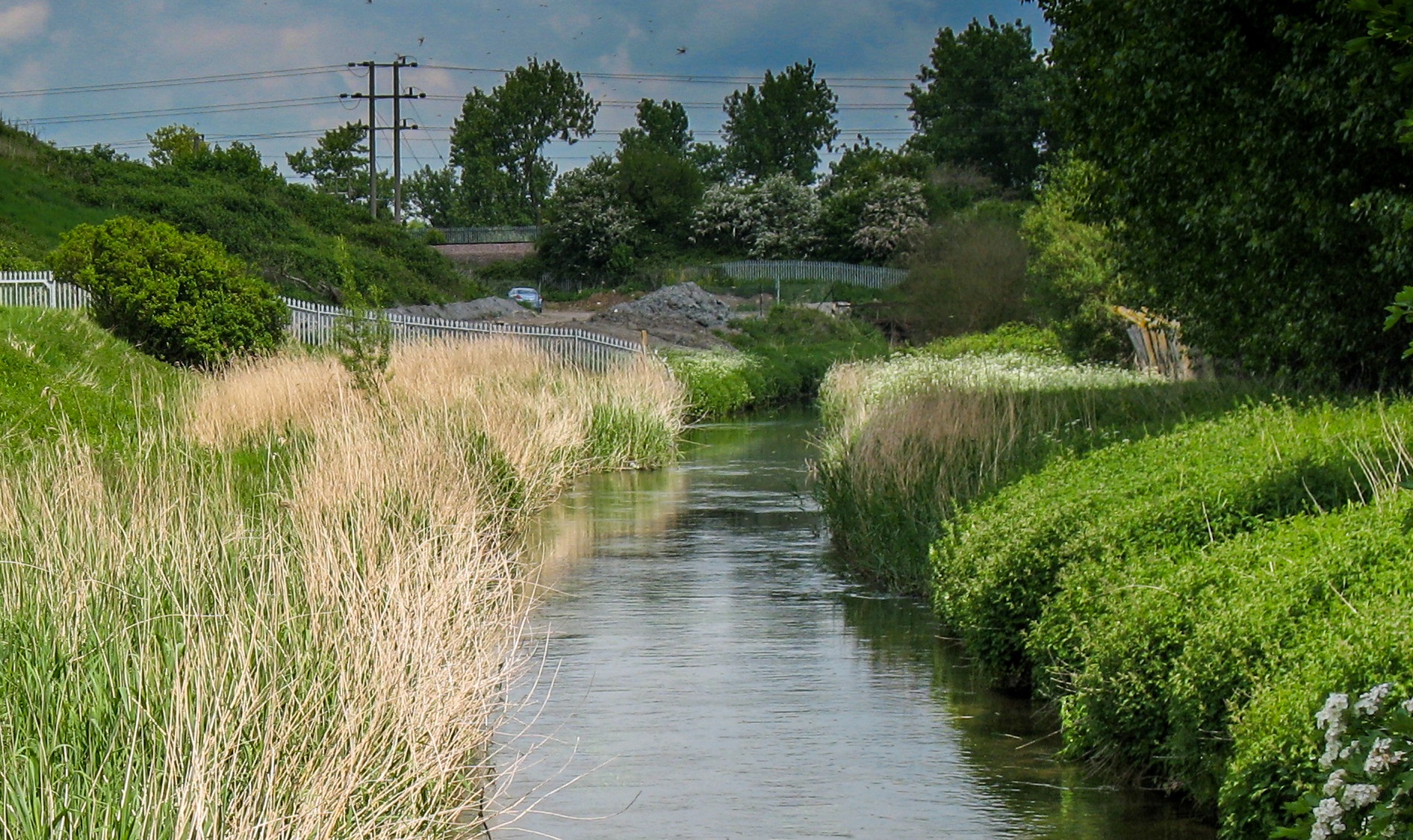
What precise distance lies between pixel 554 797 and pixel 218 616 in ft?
6.83

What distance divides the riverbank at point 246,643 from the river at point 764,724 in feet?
1.79

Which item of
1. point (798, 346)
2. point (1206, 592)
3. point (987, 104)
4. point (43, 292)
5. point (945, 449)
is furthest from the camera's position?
point (987, 104)

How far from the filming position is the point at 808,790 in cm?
751

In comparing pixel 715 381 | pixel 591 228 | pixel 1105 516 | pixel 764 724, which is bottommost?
pixel 764 724

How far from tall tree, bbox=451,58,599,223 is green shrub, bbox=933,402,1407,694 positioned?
85.9 meters

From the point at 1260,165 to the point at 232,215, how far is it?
38.4m

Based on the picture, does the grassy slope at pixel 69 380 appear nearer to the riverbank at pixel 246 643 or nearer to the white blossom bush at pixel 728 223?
the riverbank at pixel 246 643

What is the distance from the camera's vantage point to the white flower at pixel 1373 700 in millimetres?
4879

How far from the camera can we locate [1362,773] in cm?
477

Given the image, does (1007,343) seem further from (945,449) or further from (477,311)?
(945,449)

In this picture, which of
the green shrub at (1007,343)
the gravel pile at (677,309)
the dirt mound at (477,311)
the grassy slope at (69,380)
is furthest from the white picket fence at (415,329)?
the gravel pile at (677,309)

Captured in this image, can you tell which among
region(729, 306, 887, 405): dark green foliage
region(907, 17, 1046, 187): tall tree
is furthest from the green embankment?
region(907, 17, 1046, 187): tall tree

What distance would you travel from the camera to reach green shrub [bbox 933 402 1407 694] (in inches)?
321

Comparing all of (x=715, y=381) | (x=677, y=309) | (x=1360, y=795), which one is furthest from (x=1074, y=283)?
(x=1360, y=795)
